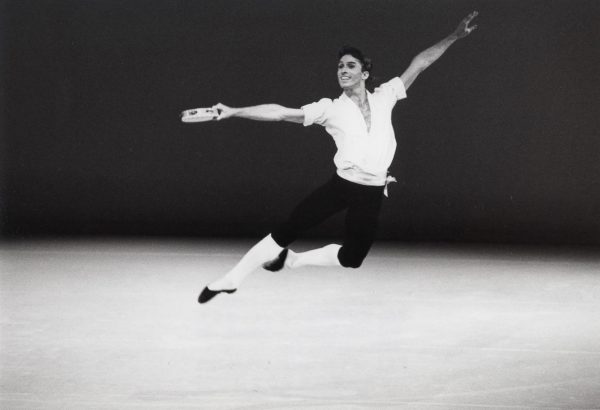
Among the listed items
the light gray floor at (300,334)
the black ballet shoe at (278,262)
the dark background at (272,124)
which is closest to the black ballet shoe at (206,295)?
the light gray floor at (300,334)

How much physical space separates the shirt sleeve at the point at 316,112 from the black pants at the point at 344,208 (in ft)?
0.89

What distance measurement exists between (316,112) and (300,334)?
117 centimetres

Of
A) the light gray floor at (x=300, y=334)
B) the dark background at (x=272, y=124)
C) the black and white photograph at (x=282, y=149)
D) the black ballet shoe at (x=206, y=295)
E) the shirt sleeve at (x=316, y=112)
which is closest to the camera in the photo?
the light gray floor at (x=300, y=334)

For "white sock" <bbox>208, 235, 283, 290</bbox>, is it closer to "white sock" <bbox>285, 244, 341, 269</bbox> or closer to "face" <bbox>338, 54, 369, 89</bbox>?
"white sock" <bbox>285, 244, 341, 269</bbox>

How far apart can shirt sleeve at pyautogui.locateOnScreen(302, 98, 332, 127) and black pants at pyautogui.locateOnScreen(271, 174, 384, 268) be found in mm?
270

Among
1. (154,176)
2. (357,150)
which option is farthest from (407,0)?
(357,150)

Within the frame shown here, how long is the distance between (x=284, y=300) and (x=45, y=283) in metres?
1.52

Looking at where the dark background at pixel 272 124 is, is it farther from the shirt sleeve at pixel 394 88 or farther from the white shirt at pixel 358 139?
the white shirt at pixel 358 139

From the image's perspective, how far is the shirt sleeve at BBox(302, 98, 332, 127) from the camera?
3.74 metres

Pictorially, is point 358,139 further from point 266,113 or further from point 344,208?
point 266,113

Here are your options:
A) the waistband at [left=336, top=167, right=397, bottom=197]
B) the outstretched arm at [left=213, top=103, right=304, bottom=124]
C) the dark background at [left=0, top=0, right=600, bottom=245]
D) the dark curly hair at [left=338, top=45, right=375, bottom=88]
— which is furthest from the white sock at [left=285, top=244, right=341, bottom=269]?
the dark background at [left=0, top=0, right=600, bottom=245]

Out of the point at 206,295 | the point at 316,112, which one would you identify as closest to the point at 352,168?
the point at 316,112

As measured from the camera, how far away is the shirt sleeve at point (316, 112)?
3736mm

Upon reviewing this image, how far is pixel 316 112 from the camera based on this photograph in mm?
3781
